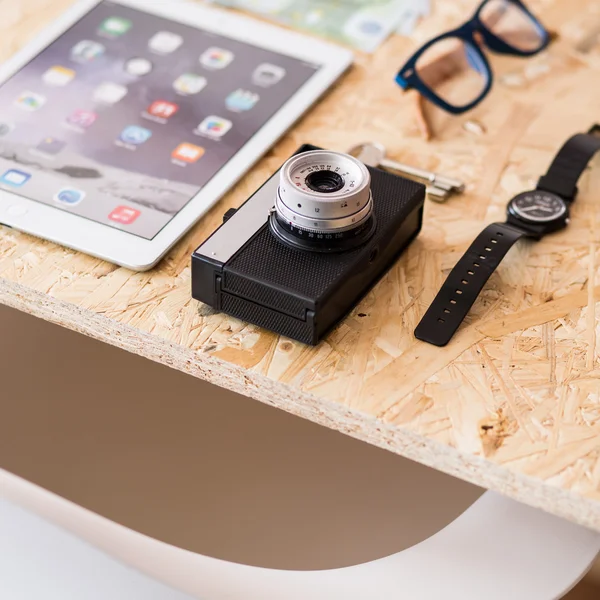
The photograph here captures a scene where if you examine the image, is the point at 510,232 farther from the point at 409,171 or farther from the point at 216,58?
the point at 216,58

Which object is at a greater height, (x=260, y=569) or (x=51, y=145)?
(x=51, y=145)

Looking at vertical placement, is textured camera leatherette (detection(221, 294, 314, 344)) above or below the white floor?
above

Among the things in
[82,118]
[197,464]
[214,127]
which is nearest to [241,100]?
[214,127]

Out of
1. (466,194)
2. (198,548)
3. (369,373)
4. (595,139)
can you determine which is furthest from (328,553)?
(595,139)

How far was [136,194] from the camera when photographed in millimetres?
852

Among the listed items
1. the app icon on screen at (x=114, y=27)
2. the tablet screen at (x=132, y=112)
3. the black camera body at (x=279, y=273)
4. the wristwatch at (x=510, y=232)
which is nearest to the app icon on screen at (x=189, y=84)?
the tablet screen at (x=132, y=112)

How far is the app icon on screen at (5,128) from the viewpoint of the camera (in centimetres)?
90

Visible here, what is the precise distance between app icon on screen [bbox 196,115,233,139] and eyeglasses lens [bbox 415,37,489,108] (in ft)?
0.74

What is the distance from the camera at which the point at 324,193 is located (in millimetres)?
730

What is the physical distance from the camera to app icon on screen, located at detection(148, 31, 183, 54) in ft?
3.33

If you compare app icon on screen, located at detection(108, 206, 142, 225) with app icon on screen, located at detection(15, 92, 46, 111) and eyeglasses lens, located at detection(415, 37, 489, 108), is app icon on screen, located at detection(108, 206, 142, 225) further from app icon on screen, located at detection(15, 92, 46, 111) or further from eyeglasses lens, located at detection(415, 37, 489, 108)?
eyeglasses lens, located at detection(415, 37, 489, 108)

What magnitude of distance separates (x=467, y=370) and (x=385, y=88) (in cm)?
41

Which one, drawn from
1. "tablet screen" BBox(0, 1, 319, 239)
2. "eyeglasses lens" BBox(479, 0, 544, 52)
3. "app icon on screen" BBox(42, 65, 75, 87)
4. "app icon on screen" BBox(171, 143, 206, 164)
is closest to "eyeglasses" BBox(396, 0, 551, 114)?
"eyeglasses lens" BBox(479, 0, 544, 52)

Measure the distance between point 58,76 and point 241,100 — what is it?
192 mm
